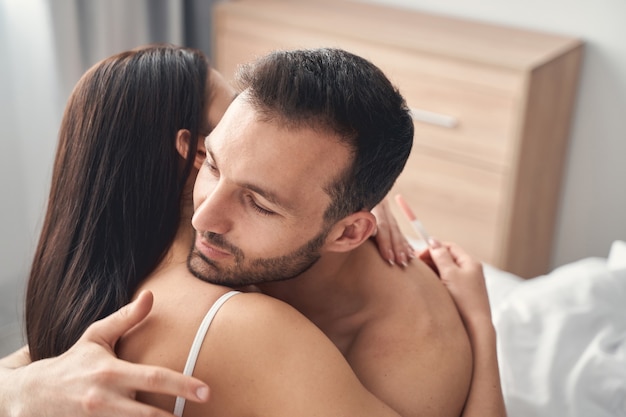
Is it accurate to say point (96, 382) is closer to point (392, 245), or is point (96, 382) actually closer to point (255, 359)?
point (255, 359)

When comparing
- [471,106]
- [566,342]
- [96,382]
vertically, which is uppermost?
[96,382]

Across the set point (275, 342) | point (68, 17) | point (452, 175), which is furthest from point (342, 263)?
point (68, 17)

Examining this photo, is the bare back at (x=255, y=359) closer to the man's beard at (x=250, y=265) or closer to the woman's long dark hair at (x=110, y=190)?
the man's beard at (x=250, y=265)

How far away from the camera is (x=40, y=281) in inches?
55.2

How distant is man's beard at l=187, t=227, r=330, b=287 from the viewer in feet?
4.09

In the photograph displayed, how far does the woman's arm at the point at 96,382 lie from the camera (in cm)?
107

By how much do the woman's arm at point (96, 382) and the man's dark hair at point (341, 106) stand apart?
→ 31 centimetres

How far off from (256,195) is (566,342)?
851 mm

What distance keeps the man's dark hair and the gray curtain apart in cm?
158

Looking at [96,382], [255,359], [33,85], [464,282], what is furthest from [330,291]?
[33,85]

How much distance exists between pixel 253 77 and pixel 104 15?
179 cm

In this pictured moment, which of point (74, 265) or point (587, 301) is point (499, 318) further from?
point (74, 265)

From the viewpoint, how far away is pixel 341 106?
1180mm

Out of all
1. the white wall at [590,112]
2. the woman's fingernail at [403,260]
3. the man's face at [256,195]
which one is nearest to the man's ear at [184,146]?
the man's face at [256,195]
